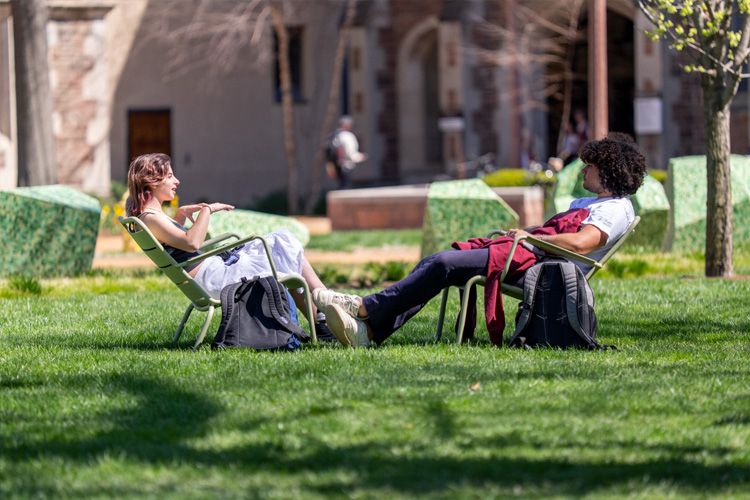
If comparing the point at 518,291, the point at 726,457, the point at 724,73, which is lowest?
the point at 726,457

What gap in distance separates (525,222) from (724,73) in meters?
6.75

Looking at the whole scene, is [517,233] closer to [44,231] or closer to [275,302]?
[275,302]

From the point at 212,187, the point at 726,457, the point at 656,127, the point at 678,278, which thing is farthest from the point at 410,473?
the point at 212,187

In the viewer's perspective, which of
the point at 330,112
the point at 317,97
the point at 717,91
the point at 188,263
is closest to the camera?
the point at 188,263

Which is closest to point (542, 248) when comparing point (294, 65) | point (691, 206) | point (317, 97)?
point (691, 206)

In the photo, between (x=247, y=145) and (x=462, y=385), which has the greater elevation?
(x=247, y=145)

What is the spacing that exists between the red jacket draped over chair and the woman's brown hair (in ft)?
5.38

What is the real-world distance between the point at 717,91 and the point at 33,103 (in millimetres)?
10127

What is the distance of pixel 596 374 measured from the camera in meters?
4.87

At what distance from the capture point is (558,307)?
554 centimetres

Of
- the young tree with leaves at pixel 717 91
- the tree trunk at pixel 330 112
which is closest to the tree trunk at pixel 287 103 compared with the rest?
the tree trunk at pixel 330 112

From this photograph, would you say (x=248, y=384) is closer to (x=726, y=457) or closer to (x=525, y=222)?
(x=726, y=457)

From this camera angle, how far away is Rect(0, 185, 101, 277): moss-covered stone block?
9.85m

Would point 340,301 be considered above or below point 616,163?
below
